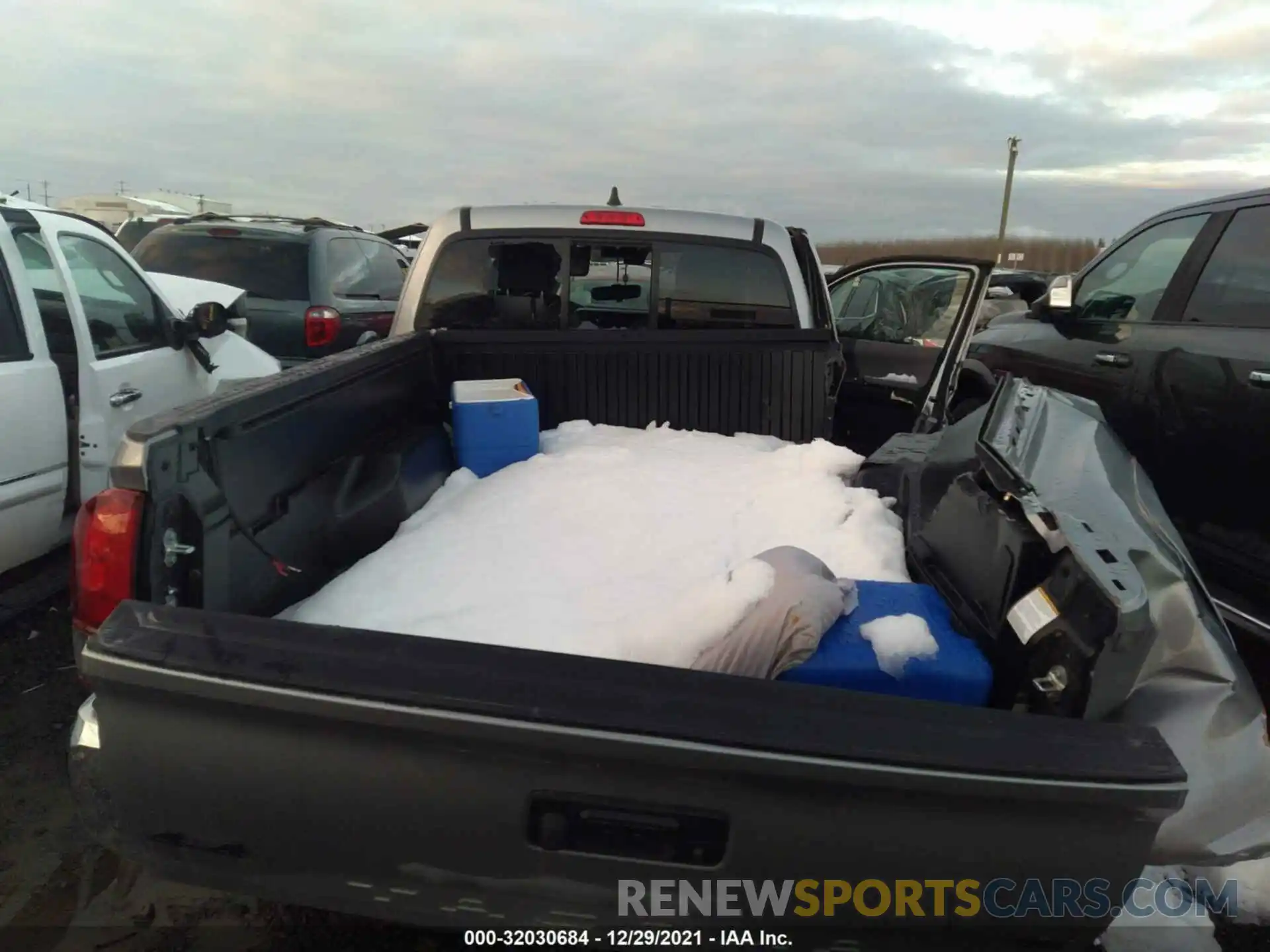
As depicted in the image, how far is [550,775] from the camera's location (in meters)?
1.34

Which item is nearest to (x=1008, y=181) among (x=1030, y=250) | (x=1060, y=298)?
(x=1030, y=250)

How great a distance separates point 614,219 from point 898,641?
266 cm

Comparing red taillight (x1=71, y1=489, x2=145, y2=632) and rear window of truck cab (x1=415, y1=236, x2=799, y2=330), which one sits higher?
rear window of truck cab (x1=415, y1=236, x2=799, y2=330)

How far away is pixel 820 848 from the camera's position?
4.37ft

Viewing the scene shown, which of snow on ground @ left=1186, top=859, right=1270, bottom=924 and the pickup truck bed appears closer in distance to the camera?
the pickup truck bed

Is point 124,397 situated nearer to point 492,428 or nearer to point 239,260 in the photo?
point 492,428

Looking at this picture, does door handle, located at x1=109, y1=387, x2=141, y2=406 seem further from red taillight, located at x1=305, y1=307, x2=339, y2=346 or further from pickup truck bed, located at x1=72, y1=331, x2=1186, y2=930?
red taillight, located at x1=305, y1=307, x2=339, y2=346

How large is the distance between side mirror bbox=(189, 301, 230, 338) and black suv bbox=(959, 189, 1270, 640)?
4.57 m

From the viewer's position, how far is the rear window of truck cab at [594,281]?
12.6 ft

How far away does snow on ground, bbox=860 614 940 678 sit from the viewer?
1690 mm

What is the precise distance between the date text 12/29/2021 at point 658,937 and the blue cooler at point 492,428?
6.19 ft

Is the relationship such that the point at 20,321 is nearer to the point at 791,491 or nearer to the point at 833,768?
the point at 791,491

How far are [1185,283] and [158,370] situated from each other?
4.93 m

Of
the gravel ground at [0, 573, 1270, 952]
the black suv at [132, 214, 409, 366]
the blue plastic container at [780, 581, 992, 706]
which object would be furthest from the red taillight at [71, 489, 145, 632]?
the black suv at [132, 214, 409, 366]
